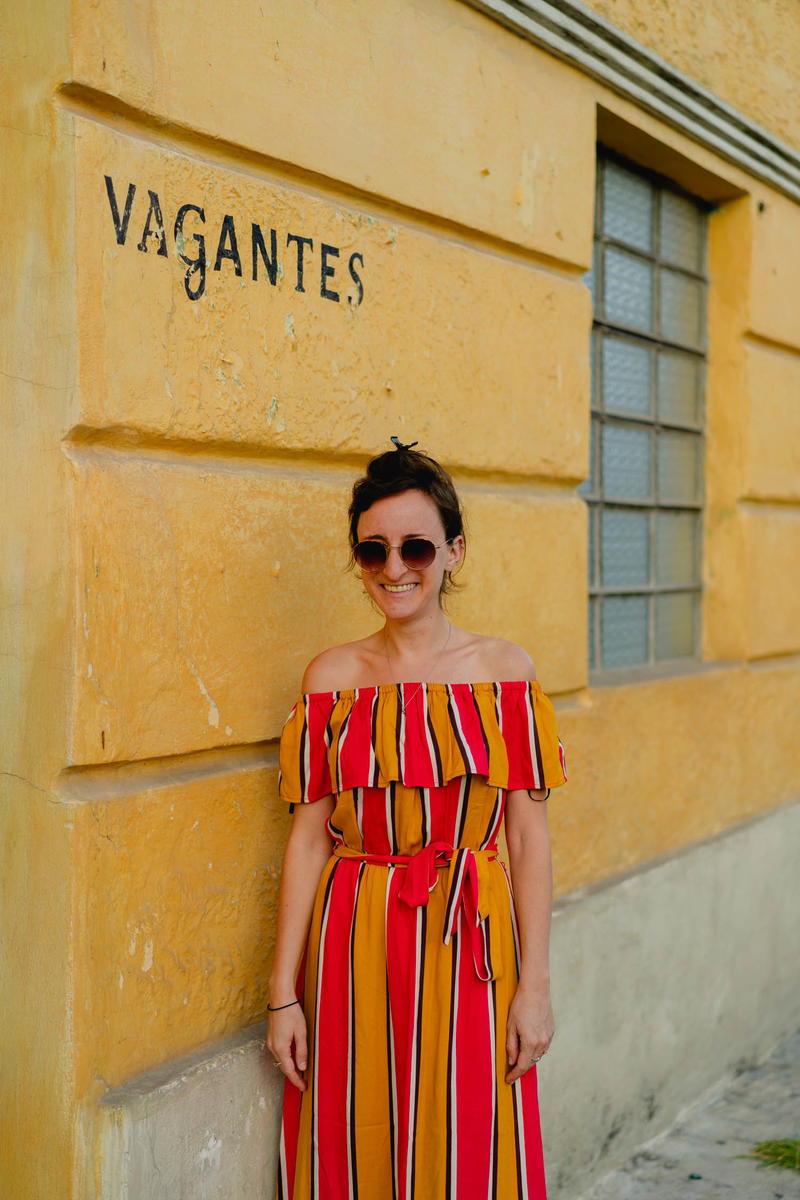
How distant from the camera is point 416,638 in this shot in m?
2.47

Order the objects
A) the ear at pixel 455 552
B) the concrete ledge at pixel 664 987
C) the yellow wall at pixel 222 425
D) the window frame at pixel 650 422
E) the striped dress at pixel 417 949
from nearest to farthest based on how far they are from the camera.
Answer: the yellow wall at pixel 222 425, the striped dress at pixel 417 949, the ear at pixel 455 552, the concrete ledge at pixel 664 987, the window frame at pixel 650 422

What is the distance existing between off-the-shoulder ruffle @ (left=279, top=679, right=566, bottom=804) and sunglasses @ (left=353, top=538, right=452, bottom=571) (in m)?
0.24

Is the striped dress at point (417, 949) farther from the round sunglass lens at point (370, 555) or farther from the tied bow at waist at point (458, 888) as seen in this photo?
the round sunglass lens at point (370, 555)

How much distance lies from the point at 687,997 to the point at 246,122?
308 centimetres

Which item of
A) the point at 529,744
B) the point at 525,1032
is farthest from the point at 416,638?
the point at 525,1032

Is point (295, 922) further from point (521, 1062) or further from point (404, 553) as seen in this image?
point (404, 553)

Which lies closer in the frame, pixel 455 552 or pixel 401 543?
pixel 401 543

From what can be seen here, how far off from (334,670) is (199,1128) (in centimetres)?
91

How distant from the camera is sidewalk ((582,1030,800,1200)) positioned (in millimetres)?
3635

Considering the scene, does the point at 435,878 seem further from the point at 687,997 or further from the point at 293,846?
the point at 687,997

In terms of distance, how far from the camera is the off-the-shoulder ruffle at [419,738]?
238 centimetres

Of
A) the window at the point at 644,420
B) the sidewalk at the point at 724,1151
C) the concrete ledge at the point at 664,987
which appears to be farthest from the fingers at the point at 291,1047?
the window at the point at 644,420

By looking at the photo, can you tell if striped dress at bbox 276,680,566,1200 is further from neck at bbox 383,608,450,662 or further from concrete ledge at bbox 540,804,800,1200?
concrete ledge at bbox 540,804,800,1200

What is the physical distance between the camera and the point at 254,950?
266cm
